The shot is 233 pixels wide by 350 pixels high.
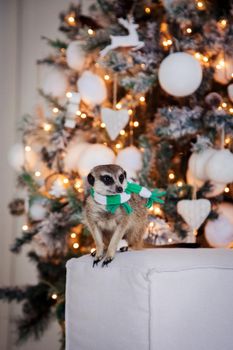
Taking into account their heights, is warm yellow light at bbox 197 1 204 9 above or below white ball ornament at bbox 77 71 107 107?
above

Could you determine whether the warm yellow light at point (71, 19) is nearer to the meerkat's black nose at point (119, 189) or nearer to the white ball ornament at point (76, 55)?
the white ball ornament at point (76, 55)

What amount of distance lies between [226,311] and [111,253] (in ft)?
1.02

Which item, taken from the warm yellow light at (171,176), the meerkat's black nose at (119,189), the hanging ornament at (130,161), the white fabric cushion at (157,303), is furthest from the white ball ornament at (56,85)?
the white fabric cushion at (157,303)

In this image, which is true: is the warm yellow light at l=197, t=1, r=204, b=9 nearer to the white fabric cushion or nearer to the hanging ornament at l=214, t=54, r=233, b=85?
the hanging ornament at l=214, t=54, r=233, b=85

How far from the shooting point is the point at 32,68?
2.94m

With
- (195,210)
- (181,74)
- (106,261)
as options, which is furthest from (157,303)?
(181,74)

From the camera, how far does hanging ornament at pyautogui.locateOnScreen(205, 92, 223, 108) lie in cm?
204

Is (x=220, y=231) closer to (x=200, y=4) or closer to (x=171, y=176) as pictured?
(x=171, y=176)

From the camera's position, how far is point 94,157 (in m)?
2.00

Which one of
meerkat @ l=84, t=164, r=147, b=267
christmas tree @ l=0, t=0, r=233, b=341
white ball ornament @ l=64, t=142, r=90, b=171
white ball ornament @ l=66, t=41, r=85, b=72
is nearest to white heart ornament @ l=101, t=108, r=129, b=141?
christmas tree @ l=0, t=0, r=233, b=341

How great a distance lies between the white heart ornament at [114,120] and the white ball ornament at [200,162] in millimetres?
303

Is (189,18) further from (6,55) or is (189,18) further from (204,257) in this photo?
(6,55)

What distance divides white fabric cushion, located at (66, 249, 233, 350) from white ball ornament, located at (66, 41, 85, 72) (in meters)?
1.08

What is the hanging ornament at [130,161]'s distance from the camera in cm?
202
